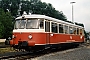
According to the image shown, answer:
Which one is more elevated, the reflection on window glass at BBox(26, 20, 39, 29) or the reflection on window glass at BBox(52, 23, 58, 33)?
the reflection on window glass at BBox(26, 20, 39, 29)

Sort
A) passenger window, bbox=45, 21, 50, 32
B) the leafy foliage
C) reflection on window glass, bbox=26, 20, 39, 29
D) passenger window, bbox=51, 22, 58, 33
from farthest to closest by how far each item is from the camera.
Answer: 1. the leafy foliage
2. passenger window, bbox=51, 22, 58, 33
3. passenger window, bbox=45, 21, 50, 32
4. reflection on window glass, bbox=26, 20, 39, 29

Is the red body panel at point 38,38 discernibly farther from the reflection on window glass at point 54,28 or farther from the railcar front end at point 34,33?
the reflection on window glass at point 54,28

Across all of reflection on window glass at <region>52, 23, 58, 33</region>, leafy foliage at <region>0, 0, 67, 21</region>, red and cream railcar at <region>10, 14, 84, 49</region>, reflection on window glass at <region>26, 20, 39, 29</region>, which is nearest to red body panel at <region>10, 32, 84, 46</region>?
red and cream railcar at <region>10, 14, 84, 49</region>

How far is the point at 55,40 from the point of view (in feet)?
63.3

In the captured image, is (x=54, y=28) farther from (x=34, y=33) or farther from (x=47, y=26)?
(x=34, y=33)

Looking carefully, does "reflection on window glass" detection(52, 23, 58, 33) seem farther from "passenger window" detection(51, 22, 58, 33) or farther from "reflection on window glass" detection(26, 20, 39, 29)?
"reflection on window glass" detection(26, 20, 39, 29)

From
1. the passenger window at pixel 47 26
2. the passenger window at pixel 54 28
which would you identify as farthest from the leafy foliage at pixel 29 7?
the passenger window at pixel 47 26

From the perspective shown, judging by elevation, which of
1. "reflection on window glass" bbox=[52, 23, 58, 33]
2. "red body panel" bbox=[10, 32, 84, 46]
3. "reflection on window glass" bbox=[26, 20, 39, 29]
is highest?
"reflection on window glass" bbox=[26, 20, 39, 29]

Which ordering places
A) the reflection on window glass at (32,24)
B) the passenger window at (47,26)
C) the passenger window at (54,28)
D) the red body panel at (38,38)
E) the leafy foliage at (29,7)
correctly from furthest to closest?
the leafy foliage at (29,7) → the passenger window at (54,28) → the passenger window at (47,26) → the reflection on window glass at (32,24) → the red body panel at (38,38)

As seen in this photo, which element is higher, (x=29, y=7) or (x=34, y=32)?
(x=29, y=7)

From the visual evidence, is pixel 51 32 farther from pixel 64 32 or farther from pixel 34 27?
pixel 64 32

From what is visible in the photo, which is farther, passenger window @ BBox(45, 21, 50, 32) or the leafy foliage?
the leafy foliage

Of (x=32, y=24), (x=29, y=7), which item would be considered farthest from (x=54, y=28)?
(x=29, y=7)

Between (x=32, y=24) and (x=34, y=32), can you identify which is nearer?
(x=34, y=32)
